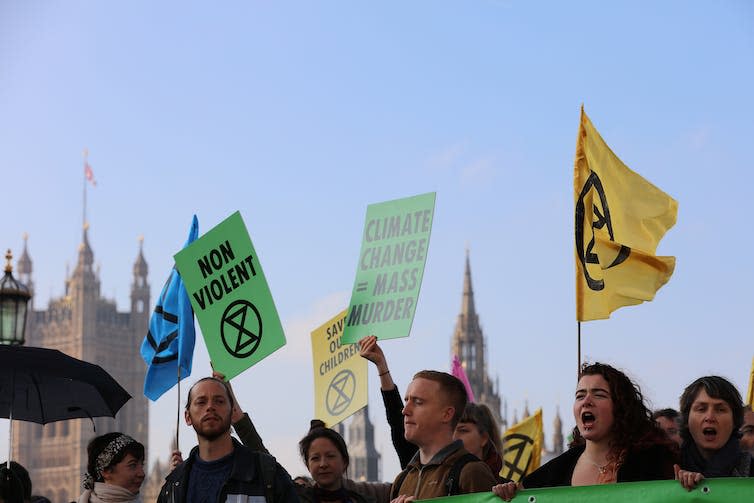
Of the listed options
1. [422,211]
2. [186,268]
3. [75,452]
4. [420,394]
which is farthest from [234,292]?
[75,452]

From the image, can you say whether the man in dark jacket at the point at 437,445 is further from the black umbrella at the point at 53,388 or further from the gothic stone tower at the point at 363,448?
the gothic stone tower at the point at 363,448

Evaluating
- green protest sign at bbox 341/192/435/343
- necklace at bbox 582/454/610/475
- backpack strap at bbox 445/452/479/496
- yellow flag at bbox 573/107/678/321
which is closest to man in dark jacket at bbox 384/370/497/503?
backpack strap at bbox 445/452/479/496

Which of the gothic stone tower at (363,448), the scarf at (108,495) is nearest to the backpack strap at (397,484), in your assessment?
the scarf at (108,495)

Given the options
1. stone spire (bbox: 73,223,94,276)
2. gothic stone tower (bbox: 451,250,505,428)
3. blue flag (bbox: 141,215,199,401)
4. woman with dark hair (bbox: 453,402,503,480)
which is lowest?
woman with dark hair (bbox: 453,402,503,480)

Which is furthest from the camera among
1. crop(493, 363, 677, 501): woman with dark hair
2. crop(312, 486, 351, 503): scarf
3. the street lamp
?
the street lamp

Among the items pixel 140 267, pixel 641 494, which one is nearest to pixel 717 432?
pixel 641 494

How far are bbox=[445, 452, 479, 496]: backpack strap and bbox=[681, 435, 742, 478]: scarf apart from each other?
682mm

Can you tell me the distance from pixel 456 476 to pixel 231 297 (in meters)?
2.25

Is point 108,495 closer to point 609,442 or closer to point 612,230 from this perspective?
point 609,442

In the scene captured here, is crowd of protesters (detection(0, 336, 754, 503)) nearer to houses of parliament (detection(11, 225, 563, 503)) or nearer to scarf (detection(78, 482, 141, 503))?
scarf (detection(78, 482, 141, 503))

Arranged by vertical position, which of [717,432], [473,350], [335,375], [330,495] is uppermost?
[473,350]

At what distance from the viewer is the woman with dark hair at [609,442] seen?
3877 mm

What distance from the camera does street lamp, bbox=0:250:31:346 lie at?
952 cm

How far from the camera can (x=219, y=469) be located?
4.45m
